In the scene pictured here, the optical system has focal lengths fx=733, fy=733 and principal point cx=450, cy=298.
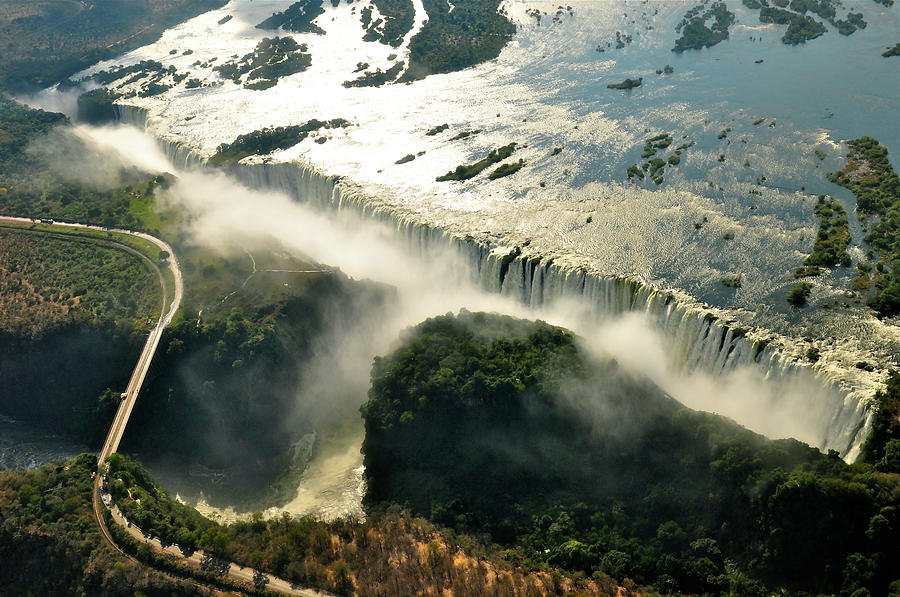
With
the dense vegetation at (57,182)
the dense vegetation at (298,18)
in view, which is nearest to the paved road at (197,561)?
the dense vegetation at (57,182)

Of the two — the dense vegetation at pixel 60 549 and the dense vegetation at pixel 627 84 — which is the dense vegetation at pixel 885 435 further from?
the dense vegetation at pixel 627 84

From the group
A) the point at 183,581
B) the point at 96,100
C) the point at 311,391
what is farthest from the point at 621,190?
the point at 96,100

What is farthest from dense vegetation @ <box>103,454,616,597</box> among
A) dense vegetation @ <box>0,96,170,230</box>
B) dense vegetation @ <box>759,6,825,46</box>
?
dense vegetation @ <box>759,6,825,46</box>

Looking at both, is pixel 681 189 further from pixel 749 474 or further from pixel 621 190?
pixel 749 474

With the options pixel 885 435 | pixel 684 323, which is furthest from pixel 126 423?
pixel 885 435

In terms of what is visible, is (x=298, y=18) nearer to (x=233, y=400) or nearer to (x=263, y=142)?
(x=263, y=142)

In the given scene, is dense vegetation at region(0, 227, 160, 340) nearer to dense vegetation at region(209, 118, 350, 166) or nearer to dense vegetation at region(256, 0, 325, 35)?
dense vegetation at region(209, 118, 350, 166)
